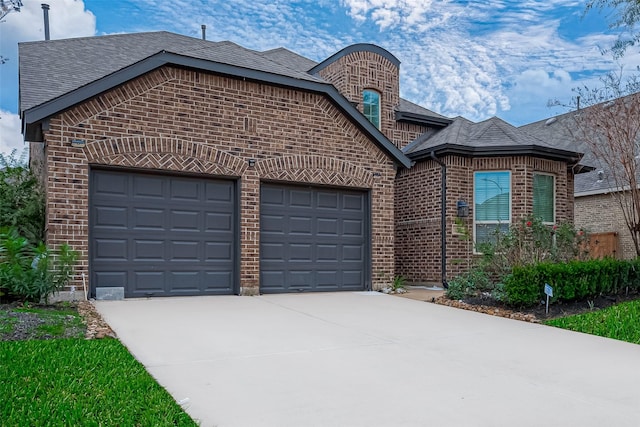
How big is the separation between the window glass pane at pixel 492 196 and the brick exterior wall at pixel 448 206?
0.52 feet

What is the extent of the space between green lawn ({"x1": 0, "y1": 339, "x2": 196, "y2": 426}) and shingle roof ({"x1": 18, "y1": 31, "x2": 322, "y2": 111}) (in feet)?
17.3

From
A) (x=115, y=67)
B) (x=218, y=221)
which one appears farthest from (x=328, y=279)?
(x=115, y=67)

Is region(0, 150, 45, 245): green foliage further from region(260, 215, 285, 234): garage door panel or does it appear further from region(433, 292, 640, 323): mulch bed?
region(433, 292, 640, 323): mulch bed

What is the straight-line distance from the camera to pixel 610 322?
24.5 feet

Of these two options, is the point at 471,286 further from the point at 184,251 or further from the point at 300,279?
the point at 184,251

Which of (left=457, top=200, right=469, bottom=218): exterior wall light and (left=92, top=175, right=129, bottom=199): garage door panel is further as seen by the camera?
(left=457, top=200, right=469, bottom=218): exterior wall light

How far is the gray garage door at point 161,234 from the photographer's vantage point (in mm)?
8930

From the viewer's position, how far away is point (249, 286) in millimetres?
9961

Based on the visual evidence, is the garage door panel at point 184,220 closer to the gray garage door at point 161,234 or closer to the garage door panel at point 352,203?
the gray garage door at point 161,234

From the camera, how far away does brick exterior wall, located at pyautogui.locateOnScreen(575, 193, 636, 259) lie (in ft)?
62.3

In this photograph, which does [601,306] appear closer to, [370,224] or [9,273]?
[370,224]

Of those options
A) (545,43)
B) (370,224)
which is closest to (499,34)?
(545,43)

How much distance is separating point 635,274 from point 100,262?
9936 millimetres

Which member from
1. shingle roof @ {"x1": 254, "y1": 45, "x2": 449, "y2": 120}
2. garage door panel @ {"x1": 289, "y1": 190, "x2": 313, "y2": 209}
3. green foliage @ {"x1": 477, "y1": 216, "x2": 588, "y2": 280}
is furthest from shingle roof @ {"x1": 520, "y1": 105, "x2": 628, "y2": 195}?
garage door panel @ {"x1": 289, "y1": 190, "x2": 313, "y2": 209}
